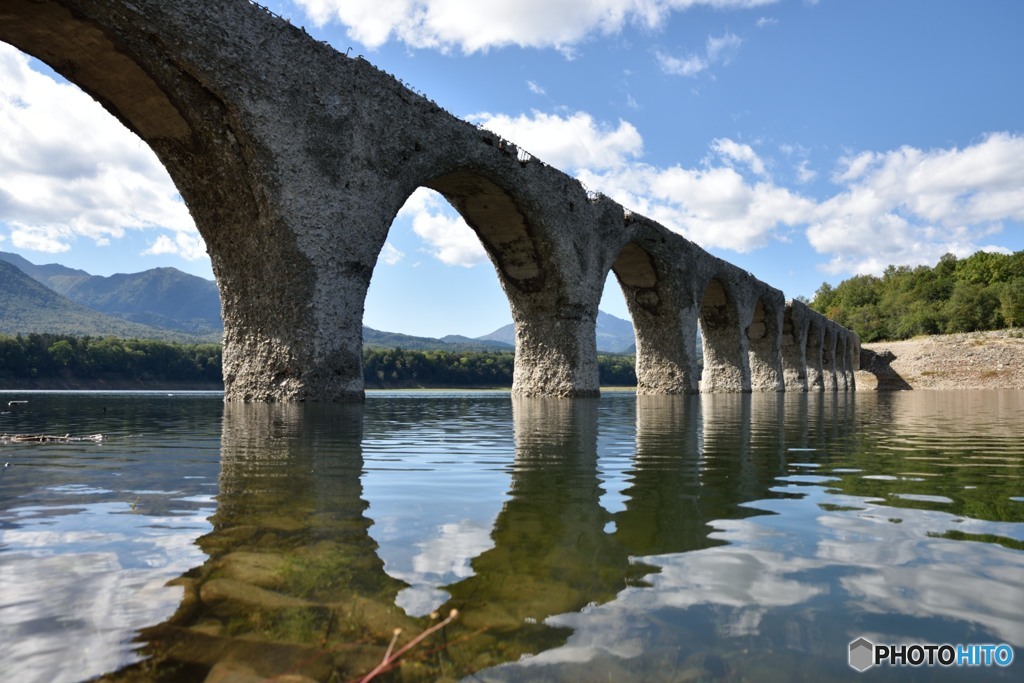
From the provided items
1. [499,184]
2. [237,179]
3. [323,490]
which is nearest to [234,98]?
[237,179]

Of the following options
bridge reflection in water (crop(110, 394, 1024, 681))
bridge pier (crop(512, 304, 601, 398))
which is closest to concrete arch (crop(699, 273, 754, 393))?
bridge pier (crop(512, 304, 601, 398))

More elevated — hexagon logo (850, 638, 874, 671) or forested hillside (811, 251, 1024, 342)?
forested hillside (811, 251, 1024, 342)

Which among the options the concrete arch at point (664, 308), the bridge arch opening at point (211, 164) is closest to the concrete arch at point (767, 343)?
the concrete arch at point (664, 308)

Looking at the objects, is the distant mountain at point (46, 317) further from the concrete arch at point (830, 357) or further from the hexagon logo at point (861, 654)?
the hexagon logo at point (861, 654)

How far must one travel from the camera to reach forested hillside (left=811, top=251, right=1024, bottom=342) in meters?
65.8

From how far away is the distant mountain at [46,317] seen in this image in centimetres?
13188

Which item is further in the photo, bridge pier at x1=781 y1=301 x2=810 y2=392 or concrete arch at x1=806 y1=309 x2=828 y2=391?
concrete arch at x1=806 y1=309 x2=828 y2=391

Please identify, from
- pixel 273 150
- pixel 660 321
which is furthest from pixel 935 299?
pixel 273 150

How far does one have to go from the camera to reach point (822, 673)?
50.1 inches

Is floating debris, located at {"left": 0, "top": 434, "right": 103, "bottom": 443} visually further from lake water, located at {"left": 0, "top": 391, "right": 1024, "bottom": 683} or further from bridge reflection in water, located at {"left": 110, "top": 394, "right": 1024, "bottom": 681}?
bridge reflection in water, located at {"left": 110, "top": 394, "right": 1024, "bottom": 681}

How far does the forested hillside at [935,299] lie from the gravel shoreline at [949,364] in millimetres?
15791

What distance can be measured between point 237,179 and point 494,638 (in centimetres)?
994

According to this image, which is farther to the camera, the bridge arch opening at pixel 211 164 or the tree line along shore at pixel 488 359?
the tree line along shore at pixel 488 359

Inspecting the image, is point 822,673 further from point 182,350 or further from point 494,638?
point 182,350
